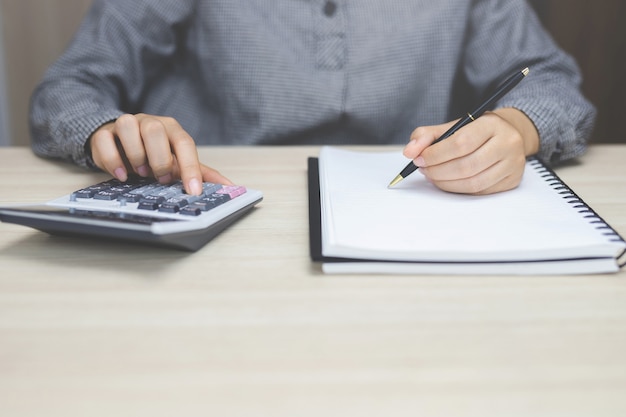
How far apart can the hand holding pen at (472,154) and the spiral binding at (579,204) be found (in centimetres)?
4

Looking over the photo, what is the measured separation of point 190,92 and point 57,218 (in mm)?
661

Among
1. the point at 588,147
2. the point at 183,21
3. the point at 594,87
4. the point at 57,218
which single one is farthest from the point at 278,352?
the point at 594,87

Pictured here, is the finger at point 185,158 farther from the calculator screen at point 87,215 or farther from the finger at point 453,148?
the finger at point 453,148

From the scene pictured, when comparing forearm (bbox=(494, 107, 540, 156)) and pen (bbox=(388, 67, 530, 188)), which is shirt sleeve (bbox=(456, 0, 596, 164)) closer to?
forearm (bbox=(494, 107, 540, 156))

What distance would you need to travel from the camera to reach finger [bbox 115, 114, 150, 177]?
59cm

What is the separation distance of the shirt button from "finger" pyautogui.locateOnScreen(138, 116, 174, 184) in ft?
1.59

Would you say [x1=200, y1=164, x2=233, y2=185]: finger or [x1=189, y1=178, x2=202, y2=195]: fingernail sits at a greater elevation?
[x1=189, y1=178, x2=202, y2=195]: fingernail

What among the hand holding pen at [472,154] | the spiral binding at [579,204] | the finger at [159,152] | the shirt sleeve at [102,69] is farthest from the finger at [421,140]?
the shirt sleeve at [102,69]

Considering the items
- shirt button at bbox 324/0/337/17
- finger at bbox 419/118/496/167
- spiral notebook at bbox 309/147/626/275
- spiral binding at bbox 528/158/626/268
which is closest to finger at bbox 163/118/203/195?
spiral notebook at bbox 309/147/626/275

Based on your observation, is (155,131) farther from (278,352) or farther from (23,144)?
(23,144)

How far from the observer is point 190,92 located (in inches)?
42.9

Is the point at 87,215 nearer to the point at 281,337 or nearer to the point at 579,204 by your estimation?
the point at 281,337

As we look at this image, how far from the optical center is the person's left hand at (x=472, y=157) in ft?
1.91

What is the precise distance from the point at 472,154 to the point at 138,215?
322 millimetres
